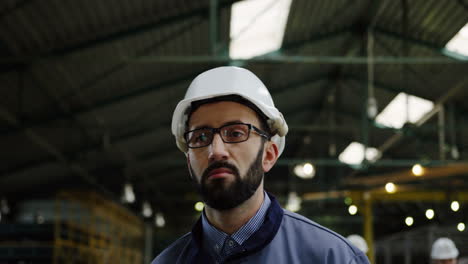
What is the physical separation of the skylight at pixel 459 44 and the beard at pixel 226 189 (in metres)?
15.0

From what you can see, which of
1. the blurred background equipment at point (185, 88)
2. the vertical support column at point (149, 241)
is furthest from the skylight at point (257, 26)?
the vertical support column at point (149, 241)

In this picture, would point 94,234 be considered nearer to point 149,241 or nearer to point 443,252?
point 443,252

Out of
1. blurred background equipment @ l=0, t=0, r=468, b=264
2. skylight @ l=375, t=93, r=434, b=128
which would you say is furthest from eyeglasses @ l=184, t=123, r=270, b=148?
skylight @ l=375, t=93, r=434, b=128

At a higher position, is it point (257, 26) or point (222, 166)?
point (257, 26)

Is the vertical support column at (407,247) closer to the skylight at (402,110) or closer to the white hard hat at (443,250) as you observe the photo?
the skylight at (402,110)

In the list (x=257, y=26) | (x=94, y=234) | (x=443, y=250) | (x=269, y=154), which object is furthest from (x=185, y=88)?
(x=269, y=154)

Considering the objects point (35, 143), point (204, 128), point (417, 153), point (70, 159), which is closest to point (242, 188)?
point (204, 128)

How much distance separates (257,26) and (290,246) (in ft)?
46.4

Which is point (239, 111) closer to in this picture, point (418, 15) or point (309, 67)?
point (418, 15)

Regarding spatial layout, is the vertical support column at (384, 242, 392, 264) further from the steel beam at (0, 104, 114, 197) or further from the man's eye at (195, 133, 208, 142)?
the man's eye at (195, 133, 208, 142)

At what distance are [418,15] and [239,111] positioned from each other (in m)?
15.1

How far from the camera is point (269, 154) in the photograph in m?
2.19

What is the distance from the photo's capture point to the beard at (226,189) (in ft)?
6.52

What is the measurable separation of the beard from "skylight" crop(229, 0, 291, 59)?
12.0 m
